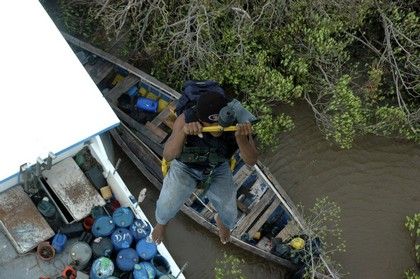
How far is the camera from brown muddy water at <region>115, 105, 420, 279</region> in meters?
9.32

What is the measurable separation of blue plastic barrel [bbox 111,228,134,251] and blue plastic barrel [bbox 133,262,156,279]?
362mm

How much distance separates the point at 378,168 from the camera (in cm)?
1010

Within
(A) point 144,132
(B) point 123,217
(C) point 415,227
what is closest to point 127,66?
(A) point 144,132

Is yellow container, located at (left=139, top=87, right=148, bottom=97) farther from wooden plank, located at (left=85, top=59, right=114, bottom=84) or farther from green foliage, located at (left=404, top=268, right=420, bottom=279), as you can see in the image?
green foliage, located at (left=404, top=268, right=420, bottom=279)

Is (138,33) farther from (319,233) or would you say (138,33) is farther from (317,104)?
(319,233)

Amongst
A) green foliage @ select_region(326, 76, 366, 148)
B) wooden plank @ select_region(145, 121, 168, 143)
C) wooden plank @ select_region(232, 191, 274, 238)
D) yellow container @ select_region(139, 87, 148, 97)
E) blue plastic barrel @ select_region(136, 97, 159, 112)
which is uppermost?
yellow container @ select_region(139, 87, 148, 97)

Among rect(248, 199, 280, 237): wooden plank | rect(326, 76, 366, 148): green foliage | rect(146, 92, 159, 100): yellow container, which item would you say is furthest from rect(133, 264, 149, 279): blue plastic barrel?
rect(326, 76, 366, 148): green foliage

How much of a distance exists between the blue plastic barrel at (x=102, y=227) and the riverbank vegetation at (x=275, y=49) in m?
3.14

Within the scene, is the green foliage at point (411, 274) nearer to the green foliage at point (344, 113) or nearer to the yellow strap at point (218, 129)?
the green foliage at point (344, 113)

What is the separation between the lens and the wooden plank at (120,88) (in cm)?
923

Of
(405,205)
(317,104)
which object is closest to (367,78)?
(317,104)

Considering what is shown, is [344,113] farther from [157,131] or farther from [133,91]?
[133,91]

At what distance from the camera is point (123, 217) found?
296 inches

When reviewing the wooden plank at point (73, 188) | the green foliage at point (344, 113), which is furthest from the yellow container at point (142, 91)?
the green foliage at point (344, 113)
